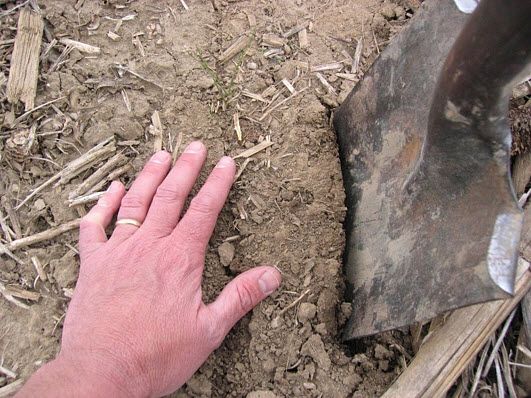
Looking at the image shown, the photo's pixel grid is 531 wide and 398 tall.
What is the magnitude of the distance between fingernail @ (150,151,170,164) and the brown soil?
8 centimetres

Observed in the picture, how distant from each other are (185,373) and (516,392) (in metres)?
1.25

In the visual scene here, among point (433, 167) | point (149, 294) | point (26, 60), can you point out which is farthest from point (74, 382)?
point (26, 60)

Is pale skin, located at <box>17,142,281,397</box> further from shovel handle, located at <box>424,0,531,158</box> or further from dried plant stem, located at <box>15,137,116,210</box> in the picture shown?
shovel handle, located at <box>424,0,531,158</box>

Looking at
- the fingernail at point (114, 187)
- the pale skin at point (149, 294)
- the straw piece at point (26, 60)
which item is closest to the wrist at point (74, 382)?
the pale skin at point (149, 294)

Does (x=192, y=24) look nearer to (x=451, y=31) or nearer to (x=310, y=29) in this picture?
(x=310, y=29)

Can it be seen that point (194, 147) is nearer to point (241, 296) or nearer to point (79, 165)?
point (79, 165)

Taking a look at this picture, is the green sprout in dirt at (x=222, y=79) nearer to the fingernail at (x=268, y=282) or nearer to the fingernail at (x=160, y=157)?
the fingernail at (x=160, y=157)

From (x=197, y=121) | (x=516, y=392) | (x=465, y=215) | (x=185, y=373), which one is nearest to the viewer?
(x=465, y=215)

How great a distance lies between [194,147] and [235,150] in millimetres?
176

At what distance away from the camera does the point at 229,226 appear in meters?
2.13

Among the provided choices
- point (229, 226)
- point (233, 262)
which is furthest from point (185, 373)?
point (229, 226)

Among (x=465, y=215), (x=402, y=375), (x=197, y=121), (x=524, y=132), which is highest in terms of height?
(x=524, y=132)

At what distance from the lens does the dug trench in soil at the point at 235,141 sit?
6.59 ft

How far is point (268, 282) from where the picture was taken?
1.97 meters
